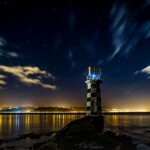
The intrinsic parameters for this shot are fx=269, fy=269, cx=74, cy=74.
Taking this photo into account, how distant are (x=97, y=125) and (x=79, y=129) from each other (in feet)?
23.6

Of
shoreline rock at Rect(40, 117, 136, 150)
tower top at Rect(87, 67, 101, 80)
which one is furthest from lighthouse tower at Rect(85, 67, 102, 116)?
shoreline rock at Rect(40, 117, 136, 150)

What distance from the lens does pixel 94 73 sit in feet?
119

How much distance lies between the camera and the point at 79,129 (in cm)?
2773

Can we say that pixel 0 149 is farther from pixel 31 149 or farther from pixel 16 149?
pixel 31 149

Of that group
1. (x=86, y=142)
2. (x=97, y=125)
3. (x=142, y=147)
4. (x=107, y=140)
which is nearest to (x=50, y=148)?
(x=86, y=142)

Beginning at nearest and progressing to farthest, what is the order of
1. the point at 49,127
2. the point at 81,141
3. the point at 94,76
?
1. the point at 81,141
2. the point at 94,76
3. the point at 49,127

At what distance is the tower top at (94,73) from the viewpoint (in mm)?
36031

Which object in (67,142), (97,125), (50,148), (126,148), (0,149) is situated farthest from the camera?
(97,125)

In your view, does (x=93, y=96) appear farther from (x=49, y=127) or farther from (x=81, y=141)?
(x=49, y=127)

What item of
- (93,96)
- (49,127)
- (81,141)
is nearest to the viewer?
(81,141)

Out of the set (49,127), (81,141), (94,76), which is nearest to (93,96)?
(94,76)

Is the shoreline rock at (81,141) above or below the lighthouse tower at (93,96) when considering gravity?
below

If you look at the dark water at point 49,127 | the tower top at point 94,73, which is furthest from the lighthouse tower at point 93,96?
the dark water at point 49,127

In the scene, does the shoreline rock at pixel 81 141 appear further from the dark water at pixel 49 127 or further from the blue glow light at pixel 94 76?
the dark water at pixel 49 127
